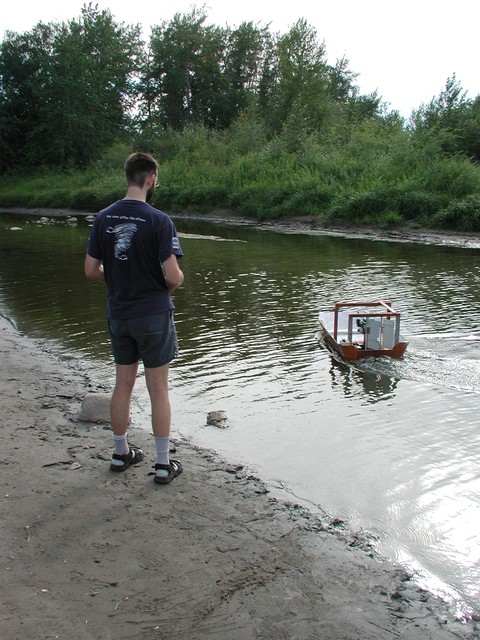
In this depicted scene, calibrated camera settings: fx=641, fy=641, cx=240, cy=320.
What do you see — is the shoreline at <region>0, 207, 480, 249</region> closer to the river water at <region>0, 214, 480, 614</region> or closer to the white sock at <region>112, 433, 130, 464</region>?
the river water at <region>0, 214, 480, 614</region>

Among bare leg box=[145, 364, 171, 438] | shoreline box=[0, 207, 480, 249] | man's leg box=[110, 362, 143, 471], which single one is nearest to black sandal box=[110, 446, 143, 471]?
man's leg box=[110, 362, 143, 471]

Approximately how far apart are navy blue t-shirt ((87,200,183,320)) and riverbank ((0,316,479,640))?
50.2 inches

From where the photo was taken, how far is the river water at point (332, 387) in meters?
4.73

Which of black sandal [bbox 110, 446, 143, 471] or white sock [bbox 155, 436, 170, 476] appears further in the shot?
black sandal [bbox 110, 446, 143, 471]

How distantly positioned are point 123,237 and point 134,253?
0.43 feet

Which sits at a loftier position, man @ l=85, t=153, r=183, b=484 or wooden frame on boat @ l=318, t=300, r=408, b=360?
man @ l=85, t=153, r=183, b=484

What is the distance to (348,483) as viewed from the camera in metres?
5.22

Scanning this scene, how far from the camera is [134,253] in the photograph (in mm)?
4238

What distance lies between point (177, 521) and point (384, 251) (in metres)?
18.5

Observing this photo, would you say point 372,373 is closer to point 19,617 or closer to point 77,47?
point 19,617

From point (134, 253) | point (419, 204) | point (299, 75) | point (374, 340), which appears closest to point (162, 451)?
point (134, 253)

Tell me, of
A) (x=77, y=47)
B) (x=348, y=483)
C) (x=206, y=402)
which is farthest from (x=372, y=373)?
(x=77, y=47)

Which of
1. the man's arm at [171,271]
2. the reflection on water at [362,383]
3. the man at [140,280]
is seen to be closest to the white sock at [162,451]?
the man at [140,280]

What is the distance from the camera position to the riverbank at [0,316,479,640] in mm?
3051
